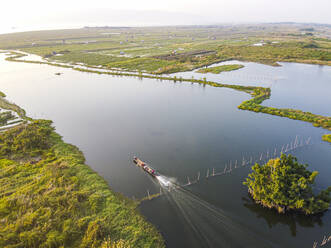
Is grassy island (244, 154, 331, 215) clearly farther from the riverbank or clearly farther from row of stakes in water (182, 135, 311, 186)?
the riverbank

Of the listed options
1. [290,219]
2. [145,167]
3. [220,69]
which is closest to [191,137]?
[145,167]

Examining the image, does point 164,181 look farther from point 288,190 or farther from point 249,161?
point 288,190

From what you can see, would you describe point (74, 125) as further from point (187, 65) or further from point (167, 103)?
point (187, 65)

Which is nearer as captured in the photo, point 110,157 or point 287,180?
point 287,180

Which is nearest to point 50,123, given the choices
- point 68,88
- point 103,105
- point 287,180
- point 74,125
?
point 74,125

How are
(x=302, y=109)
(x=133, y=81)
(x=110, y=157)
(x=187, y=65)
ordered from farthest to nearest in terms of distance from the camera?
(x=187, y=65) → (x=133, y=81) → (x=302, y=109) → (x=110, y=157)

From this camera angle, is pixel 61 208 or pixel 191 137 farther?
pixel 191 137
